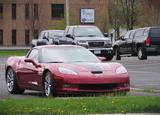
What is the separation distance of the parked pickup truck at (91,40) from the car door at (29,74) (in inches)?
562

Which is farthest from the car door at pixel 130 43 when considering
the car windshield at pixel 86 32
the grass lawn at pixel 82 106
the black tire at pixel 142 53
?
the grass lawn at pixel 82 106

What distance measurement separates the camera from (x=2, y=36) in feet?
282

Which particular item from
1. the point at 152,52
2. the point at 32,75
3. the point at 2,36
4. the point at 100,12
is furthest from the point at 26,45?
the point at 32,75

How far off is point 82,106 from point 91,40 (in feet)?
64.9

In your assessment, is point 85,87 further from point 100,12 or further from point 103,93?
point 100,12

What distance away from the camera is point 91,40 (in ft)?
102

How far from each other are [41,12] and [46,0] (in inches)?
80.5

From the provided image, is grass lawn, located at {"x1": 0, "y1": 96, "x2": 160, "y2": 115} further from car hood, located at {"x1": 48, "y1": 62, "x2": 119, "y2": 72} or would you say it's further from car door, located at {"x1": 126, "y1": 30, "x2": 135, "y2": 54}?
car door, located at {"x1": 126, "y1": 30, "x2": 135, "y2": 54}

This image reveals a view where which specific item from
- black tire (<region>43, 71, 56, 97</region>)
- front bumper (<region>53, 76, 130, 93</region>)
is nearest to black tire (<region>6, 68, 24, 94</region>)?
black tire (<region>43, 71, 56, 97</region>)

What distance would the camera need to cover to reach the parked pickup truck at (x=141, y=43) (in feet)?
105

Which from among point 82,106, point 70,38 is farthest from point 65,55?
point 70,38

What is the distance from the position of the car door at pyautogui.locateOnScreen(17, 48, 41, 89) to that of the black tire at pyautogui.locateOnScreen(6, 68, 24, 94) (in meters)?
0.21

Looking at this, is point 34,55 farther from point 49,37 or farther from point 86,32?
point 49,37

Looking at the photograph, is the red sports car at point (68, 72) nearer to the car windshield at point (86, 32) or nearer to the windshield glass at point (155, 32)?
the car windshield at point (86, 32)
